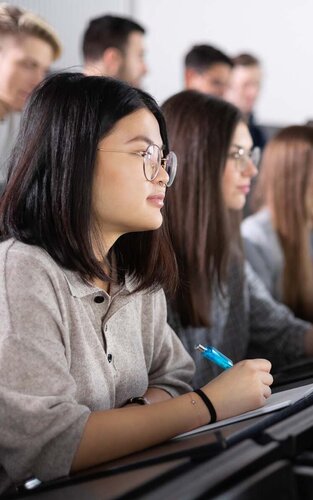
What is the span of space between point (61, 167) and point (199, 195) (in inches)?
27.5

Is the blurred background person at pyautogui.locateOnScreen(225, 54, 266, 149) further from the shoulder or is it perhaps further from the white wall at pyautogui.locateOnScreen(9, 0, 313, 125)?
the shoulder

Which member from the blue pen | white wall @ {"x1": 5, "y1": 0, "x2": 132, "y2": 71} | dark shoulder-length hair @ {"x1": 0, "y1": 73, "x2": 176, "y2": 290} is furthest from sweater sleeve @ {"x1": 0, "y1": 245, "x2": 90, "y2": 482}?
white wall @ {"x1": 5, "y1": 0, "x2": 132, "y2": 71}

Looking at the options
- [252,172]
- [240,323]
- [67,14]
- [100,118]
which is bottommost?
[240,323]

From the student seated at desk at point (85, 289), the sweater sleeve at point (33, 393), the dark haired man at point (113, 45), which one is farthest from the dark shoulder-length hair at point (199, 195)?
the dark haired man at point (113, 45)

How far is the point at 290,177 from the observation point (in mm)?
2350

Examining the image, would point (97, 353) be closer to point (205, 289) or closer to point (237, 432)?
point (237, 432)

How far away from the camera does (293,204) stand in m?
2.35

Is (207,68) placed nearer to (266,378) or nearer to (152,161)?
(152,161)

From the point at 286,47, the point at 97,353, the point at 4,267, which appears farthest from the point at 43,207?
the point at 286,47

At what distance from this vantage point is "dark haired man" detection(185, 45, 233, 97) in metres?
3.63

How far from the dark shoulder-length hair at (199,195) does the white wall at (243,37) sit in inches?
106

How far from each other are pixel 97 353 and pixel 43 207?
0.71 feet

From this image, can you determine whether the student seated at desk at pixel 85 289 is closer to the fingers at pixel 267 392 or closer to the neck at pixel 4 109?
the fingers at pixel 267 392

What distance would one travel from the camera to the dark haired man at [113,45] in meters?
3.25
